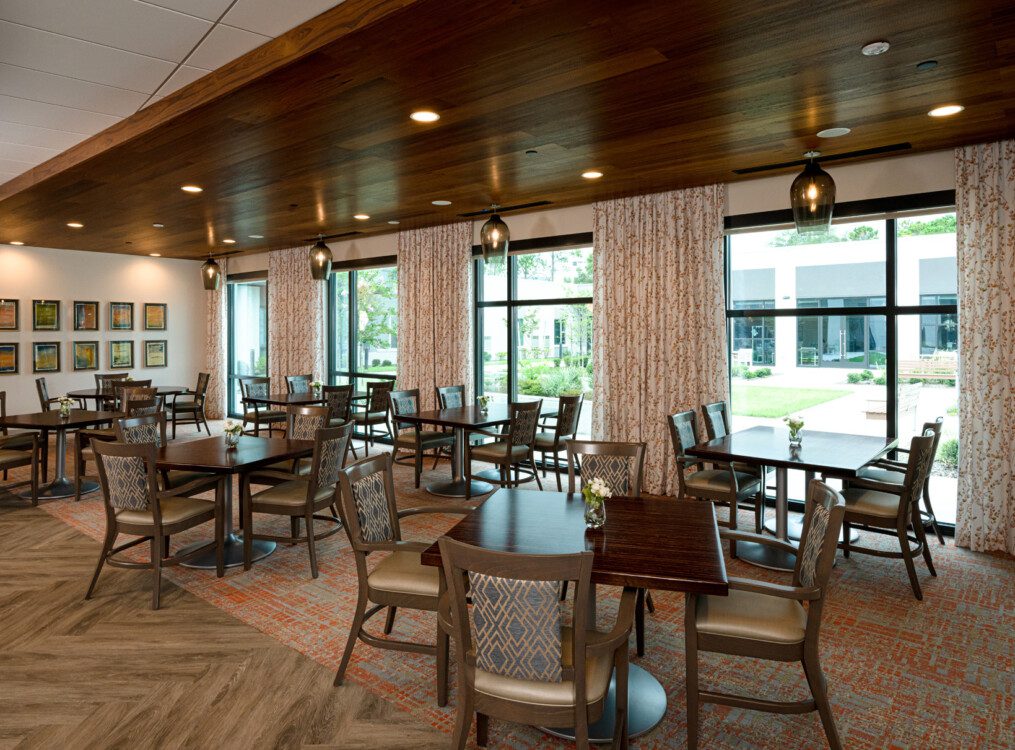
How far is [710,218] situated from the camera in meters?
5.99

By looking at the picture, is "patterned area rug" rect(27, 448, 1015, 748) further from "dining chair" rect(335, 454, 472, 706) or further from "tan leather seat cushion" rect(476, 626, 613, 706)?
"tan leather seat cushion" rect(476, 626, 613, 706)

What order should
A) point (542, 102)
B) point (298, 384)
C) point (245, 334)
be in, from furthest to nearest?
point (245, 334), point (298, 384), point (542, 102)

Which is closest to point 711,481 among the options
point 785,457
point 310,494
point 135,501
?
point 785,457

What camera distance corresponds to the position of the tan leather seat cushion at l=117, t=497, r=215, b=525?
396 centimetres

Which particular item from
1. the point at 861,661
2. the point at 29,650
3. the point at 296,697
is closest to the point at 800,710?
the point at 861,661

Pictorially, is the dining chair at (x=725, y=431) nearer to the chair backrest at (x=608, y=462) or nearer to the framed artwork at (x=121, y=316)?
the chair backrest at (x=608, y=462)

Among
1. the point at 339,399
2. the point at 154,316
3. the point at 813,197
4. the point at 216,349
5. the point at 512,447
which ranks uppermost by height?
the point at 813,197

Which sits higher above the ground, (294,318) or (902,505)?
(294,318)

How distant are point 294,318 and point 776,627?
899 cm

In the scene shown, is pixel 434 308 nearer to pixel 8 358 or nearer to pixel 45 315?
pixel 45 315

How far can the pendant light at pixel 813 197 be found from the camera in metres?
3.72

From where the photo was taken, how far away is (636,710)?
270 centimetres

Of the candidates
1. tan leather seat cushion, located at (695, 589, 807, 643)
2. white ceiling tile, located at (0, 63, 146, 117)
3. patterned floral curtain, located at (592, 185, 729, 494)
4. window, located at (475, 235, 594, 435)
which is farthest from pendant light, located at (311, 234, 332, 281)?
tan leather seat cushion, located at (695, 589, 807, 643)

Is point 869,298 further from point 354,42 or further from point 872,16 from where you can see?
point 354,42
